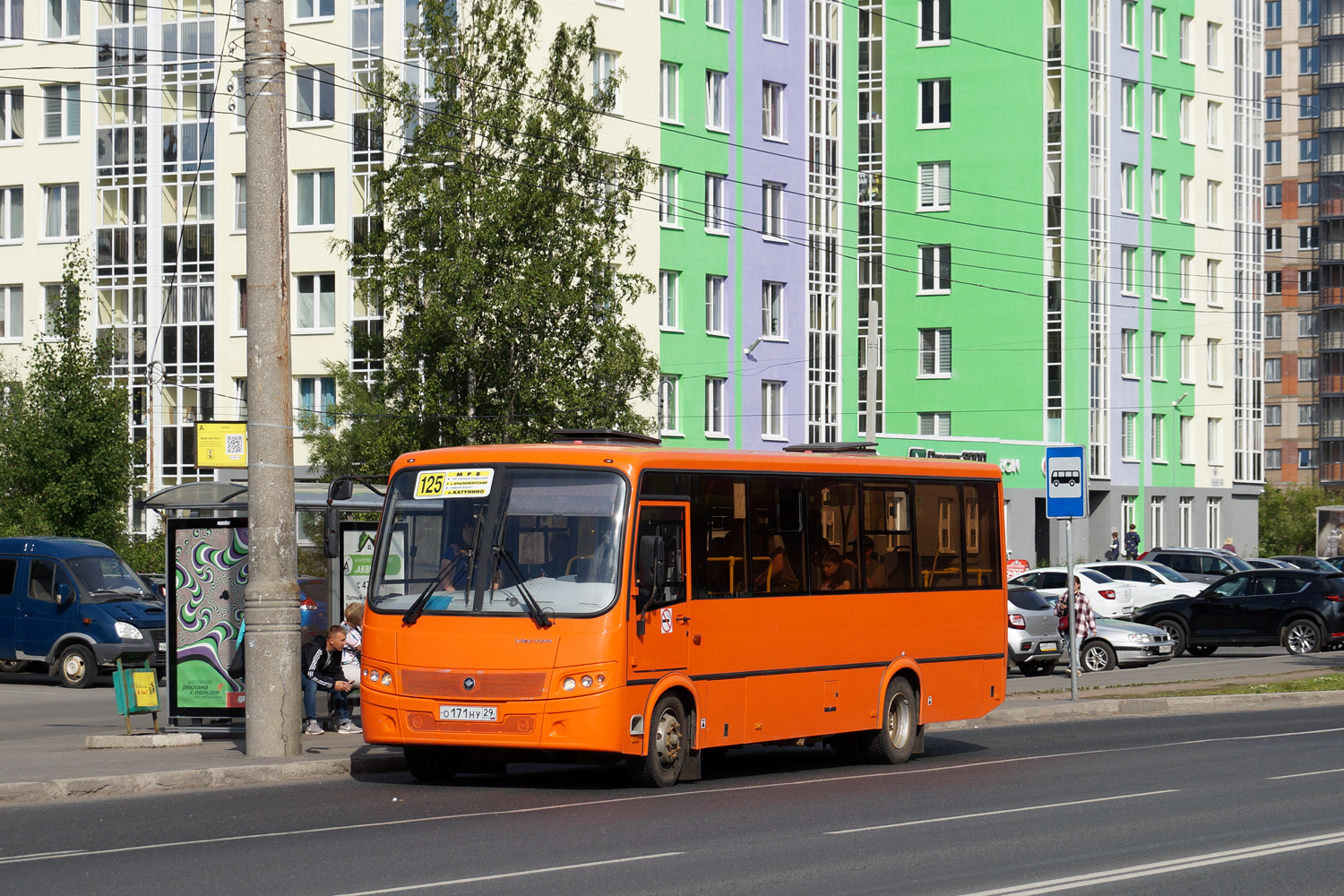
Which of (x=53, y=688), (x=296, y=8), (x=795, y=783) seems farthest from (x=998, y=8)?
(x=795, y=783)

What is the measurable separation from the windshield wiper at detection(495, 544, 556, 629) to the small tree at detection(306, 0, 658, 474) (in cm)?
2191

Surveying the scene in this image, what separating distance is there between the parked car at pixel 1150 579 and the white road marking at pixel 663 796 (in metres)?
22.1

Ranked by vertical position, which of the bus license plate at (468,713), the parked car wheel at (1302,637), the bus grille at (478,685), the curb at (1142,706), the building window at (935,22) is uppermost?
the building window at (935,22)

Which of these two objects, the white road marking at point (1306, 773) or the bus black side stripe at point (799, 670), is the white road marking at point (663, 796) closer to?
the bus black side stripe at point (799, 670)

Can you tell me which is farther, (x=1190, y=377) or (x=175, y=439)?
(x=1190, y=377)

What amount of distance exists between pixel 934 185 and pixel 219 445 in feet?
151

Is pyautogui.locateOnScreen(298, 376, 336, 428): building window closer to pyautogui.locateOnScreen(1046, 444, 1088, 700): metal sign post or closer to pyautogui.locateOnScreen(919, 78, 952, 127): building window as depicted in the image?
pyautogui.locateOnScreen(919, 78, 952, 127): building window

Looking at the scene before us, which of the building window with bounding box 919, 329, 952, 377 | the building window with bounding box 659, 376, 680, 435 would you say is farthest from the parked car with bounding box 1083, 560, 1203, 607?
the building window with bounding box 919, 329, 952, 377

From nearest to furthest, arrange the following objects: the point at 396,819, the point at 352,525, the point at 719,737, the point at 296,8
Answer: the point at 396,819 < the point at 719,737 < the point at 352,525 < the point at 296,8

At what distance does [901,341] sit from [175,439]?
2796 cm

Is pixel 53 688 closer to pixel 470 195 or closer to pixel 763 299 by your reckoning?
pixel 470 195

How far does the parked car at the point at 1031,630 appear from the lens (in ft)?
108

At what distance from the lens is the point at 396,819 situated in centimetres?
1318

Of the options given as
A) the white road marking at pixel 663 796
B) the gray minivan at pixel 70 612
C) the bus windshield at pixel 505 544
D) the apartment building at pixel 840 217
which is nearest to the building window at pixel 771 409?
the apartment building at pixel 840 217
